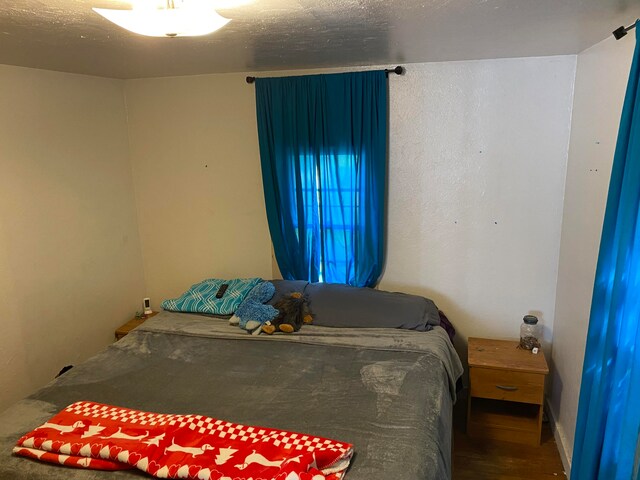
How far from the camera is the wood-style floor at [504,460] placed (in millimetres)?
2461

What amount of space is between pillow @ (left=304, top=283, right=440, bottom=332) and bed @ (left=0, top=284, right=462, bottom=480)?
5 cm

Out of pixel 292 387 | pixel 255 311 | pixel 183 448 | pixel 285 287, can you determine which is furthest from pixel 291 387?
pixel 285 287

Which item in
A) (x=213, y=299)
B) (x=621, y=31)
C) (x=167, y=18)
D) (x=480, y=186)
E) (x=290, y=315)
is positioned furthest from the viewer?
(x=213, y=299)

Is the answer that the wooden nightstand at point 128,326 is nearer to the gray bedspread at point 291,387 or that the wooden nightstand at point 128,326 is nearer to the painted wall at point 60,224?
the painted wall at point 60,224

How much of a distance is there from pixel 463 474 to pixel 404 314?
34.9 inches

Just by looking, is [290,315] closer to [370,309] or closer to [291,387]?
[370,309]

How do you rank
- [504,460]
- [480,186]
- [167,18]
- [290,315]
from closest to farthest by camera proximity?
1. [167,18]
2. [504,460]
3. [290,315]
4. [480,186]

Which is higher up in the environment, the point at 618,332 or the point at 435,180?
the point at 435,180

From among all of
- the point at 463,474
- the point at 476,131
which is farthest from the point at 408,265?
the point at 463,474

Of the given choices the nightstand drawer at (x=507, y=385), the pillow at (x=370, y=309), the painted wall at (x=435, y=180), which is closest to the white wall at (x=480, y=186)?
the painted wall at (x=435, y=180)

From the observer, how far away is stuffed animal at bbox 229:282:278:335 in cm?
274

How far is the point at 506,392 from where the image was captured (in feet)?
8.63

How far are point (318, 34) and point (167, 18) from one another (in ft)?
2.89

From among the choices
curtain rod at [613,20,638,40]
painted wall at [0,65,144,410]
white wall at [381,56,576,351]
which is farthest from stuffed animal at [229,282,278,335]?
curtain rod at [613,20,638,40]
